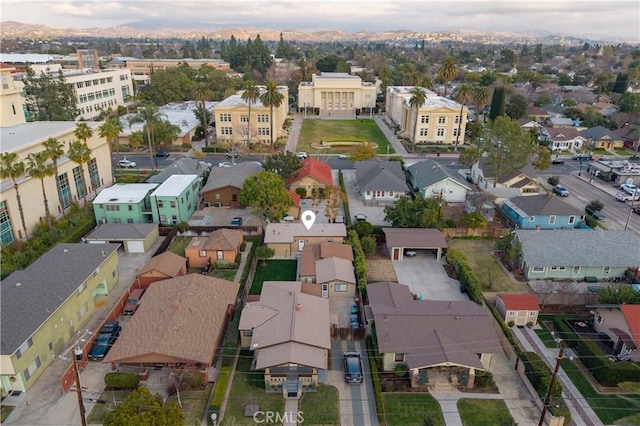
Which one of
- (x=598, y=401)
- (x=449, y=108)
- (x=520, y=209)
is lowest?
(x=598, y=401)

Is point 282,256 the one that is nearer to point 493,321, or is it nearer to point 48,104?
point 493,321

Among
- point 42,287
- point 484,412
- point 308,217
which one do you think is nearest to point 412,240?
point 308,217

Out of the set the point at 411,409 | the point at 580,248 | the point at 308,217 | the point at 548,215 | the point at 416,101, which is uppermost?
the point at 416,101

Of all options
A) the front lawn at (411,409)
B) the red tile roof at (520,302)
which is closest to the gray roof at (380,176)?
the red tile roof at (520,302)

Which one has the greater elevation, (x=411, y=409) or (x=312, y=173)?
(x=312, y=173)

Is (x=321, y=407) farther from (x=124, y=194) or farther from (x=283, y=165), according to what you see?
(x=283, y=165)

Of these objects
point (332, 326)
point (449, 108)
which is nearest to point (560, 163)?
point (449, 108)
